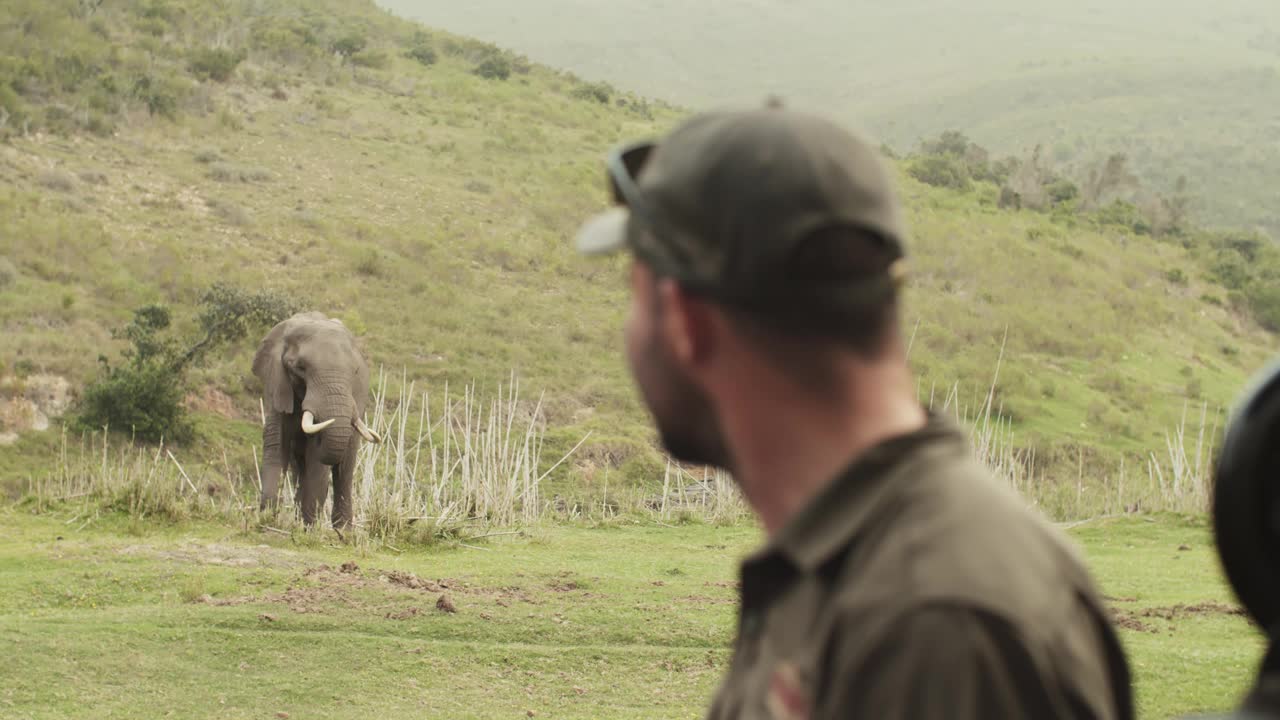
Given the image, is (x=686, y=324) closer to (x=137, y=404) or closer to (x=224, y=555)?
(x=224, y=555)

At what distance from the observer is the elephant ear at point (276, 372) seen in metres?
13.4

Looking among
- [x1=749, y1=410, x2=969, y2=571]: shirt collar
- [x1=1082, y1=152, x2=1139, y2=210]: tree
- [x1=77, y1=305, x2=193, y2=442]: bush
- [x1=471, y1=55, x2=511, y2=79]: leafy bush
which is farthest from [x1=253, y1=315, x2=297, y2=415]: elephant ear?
[x1=1082, y1=152, x2=1139, y2=210]: tree

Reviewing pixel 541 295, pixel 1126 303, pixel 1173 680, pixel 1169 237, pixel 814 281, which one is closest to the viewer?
pixel 814 281

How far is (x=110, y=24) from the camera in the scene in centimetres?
4178

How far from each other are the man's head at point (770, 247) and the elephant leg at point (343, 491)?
11496mm

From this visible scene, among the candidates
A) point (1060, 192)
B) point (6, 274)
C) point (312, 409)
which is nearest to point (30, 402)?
point (6, 274)

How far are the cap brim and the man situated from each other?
0.27 ft

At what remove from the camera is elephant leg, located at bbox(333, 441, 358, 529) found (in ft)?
43.1

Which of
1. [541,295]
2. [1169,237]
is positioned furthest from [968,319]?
[1169,237]

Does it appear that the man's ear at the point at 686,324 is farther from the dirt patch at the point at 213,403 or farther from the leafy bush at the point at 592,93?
the leafy bush at the point at 592,93

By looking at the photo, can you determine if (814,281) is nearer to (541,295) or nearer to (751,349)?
(751,349)

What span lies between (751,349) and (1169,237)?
50.1 m

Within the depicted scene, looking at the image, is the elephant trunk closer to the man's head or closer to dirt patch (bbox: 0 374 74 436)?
dirt patch (bbox: 0 374 74 436)

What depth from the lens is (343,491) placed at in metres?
13.2
